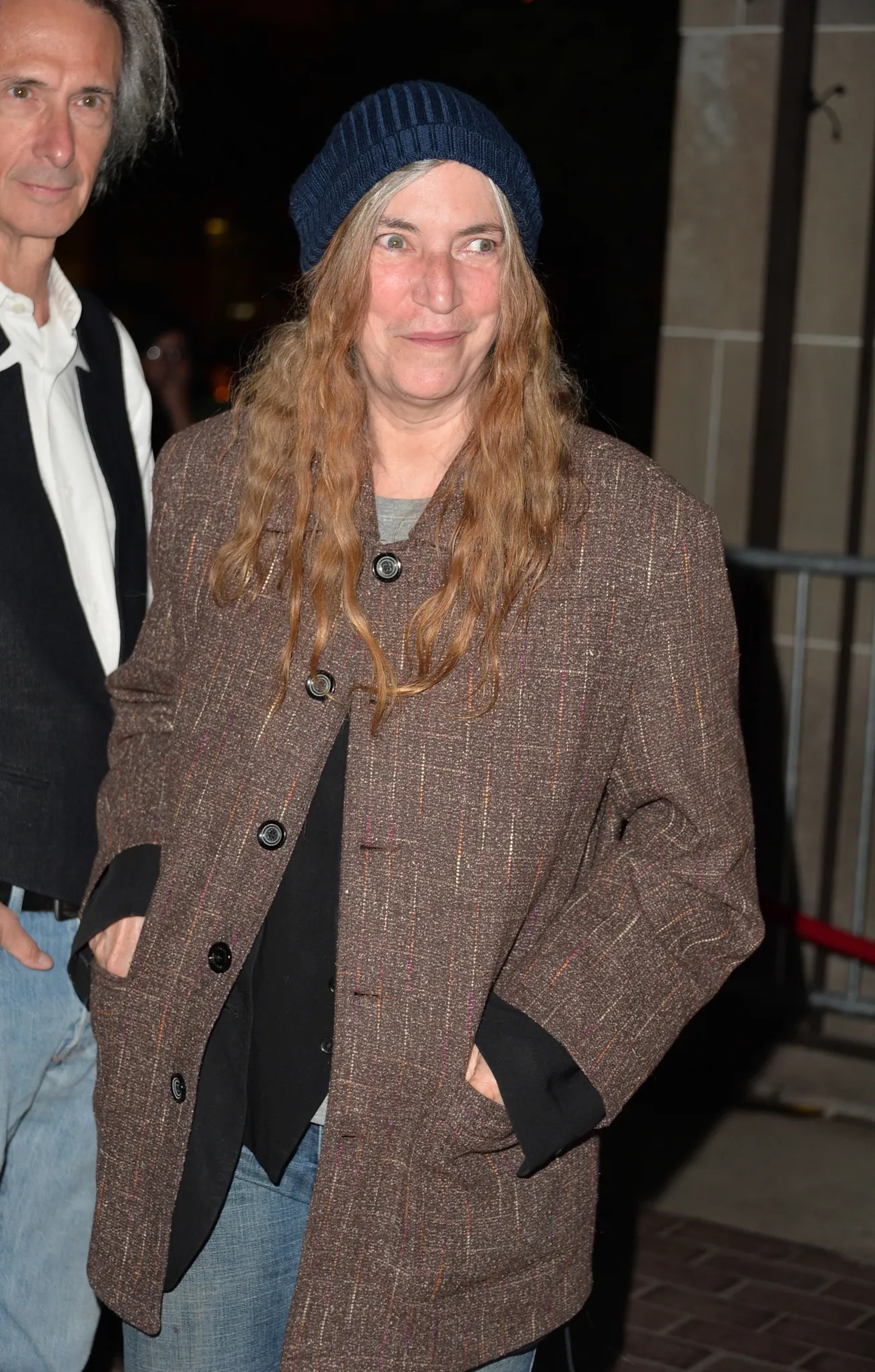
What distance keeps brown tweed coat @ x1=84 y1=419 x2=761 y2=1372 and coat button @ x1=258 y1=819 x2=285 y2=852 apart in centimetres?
1

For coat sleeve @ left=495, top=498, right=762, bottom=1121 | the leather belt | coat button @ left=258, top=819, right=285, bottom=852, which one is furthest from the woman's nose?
the leather belt

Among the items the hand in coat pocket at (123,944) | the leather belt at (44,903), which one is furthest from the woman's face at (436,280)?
the leather belt at (44,903)

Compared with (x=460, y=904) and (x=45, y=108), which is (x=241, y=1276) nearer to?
(x=460, y=904)

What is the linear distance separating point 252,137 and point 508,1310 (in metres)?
5.28

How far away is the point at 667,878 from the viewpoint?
250 cm

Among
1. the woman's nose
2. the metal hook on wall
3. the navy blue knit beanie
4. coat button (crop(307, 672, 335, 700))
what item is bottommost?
coat button (crop(307, 672, 335, 700))

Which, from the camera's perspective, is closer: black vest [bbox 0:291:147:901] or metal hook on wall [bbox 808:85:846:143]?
black vest [bbox 0:291:147:901]

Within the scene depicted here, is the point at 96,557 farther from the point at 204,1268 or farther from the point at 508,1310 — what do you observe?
the point at 508,1310

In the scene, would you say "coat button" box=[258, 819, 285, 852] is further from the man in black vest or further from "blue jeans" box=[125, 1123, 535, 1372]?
the man in black vest

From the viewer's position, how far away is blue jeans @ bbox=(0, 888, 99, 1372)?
2943mm

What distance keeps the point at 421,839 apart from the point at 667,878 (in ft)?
1.27

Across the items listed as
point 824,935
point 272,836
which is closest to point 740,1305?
point 824,935

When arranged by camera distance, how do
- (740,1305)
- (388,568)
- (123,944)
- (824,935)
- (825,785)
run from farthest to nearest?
(825,785) < (824,935) < (740,1305) < (123,944) < (388,568)

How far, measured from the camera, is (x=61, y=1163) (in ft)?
9.86
